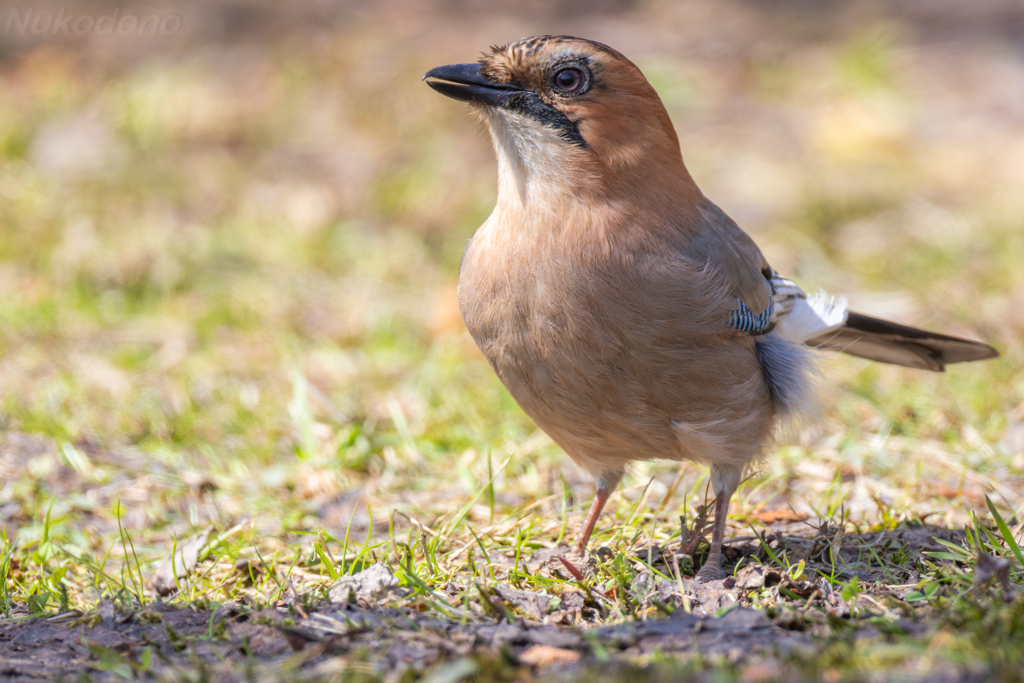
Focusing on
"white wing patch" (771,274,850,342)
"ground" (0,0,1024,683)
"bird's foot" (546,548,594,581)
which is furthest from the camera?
"white wing patch" (771,274,850,342)

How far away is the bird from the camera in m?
2.98

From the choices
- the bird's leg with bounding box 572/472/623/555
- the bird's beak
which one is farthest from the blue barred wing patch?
the bird's beak

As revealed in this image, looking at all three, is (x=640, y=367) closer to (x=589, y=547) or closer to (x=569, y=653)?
(x=589, y=547)

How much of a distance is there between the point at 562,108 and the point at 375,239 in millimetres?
4289

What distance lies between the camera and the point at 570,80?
3143 mm

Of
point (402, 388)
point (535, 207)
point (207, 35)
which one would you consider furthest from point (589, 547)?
point (207, 35)

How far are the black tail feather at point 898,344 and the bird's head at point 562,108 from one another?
123 cm

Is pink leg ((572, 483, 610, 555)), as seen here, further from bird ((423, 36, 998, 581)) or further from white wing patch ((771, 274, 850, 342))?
white wing patch ((771, 274, 850, 342))

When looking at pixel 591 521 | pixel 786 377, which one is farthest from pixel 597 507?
pixel 786 377

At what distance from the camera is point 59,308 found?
19.4 feet

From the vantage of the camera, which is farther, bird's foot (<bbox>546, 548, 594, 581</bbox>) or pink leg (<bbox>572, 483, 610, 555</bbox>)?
pink leg (<bbox>572, 483, 610, 555</bbox>)

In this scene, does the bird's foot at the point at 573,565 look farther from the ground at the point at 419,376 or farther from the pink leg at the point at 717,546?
the pink leg at the point at 717,546

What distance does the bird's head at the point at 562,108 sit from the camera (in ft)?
10.3

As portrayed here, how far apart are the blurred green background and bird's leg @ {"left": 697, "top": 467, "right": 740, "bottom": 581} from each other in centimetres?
45
